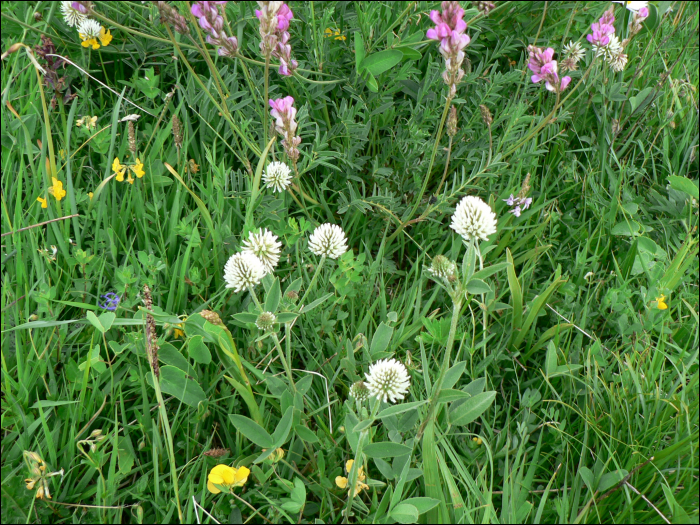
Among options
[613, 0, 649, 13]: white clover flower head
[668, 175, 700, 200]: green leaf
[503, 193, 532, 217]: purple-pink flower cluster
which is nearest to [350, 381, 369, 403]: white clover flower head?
[503, 193, 532, 217]: purple-pink flower cluster

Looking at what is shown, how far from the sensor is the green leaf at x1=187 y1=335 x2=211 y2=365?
1.41m

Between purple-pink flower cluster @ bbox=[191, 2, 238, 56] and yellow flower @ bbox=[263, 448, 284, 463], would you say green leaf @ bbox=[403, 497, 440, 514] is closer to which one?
yellow flower @ bbox=[263, 448, 284, 463]

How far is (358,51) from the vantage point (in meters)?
1.80

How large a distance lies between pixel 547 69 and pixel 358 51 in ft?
2.07

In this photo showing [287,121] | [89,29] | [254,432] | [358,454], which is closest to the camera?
[358,454]

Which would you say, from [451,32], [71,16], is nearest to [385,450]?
[451,32]

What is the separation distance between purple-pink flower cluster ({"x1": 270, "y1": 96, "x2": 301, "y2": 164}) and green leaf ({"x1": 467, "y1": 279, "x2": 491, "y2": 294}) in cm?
76

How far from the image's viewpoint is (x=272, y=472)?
133 centimetres

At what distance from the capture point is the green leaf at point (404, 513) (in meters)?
1.15

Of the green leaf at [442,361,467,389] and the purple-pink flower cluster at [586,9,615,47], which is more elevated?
the purple-pink flower cluster at [586,9,615,47]

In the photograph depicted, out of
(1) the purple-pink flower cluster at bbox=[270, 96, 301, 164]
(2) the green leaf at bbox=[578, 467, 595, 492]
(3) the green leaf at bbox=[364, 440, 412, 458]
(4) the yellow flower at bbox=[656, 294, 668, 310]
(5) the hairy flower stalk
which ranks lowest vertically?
(2) the green leaf at bbox=[578, 467, 595, 492]

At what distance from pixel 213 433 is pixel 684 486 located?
4.06 ft

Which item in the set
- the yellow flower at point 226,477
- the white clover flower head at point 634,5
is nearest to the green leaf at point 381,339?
the yellow flower at point 226,477

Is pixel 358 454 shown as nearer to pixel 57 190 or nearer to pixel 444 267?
pixel 444 267
